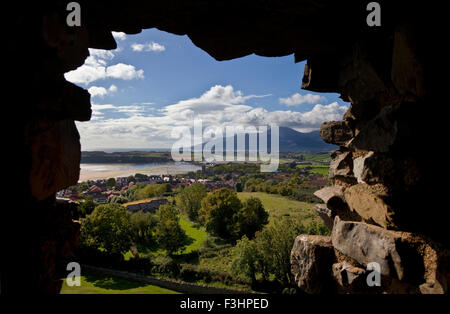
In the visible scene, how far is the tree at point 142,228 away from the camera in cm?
3462

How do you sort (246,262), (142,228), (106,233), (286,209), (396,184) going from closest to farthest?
1. (396,184)
2. (246,262)
3. (106,233)
4. (142,228)
5. (286,209)

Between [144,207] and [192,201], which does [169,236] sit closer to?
[192,201]

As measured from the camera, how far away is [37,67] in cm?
286

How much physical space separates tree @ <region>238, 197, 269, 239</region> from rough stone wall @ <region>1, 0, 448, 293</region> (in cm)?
3361

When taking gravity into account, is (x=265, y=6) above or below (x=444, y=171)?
above

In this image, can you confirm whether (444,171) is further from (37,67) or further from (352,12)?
(37,67)

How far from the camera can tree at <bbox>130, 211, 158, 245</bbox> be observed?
34625 mm

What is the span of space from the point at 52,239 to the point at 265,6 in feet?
14.3

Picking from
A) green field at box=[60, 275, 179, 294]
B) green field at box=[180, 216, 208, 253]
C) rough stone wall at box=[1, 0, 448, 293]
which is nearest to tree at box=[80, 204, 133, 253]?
green field at box=[60, 275, 179, 294]

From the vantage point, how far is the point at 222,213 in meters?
38.9

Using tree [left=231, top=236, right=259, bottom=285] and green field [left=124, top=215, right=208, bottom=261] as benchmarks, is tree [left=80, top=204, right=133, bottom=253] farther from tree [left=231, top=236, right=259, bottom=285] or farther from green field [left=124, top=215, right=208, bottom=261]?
tree [left=231, top=236, right=259, bottom=285]

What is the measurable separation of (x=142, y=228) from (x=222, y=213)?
12.2 meters

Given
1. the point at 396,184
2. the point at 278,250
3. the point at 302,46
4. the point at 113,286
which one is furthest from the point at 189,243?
the point at 396,184
